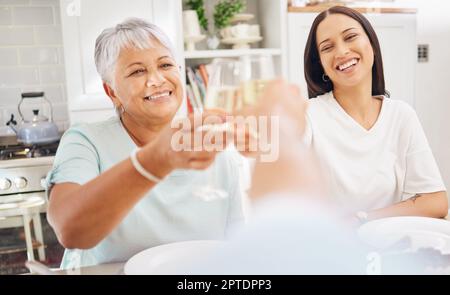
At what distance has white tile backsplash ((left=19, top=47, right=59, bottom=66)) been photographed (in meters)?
0.61

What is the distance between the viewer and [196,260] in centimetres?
57

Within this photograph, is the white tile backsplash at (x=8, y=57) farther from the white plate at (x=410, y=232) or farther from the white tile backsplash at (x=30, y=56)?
the white plate at (x=410, y=232)

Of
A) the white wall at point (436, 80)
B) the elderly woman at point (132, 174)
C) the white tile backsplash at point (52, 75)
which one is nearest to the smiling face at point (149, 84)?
the elderly woman at point (132, 174)

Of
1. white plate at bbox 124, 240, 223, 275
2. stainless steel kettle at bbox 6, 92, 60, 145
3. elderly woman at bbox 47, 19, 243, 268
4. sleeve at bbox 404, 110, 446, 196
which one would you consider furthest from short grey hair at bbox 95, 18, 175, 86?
sleeve at bbox 404, 110, 446, 196

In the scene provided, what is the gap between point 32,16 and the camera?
24.6 inches

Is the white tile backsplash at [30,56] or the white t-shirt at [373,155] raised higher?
the white tile backsplash at [30,56]

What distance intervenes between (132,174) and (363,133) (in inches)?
12.1

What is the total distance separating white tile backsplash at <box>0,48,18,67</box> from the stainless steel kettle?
52 mm

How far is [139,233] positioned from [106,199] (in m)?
0.10

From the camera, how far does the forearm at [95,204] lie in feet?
1.56

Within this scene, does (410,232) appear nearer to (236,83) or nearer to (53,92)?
(236,83)

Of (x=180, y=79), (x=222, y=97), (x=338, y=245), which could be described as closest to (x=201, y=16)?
(x=180, y=79)

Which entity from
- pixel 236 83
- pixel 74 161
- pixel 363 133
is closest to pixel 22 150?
pixel 74 161

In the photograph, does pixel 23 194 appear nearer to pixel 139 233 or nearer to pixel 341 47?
pixel 139 233
